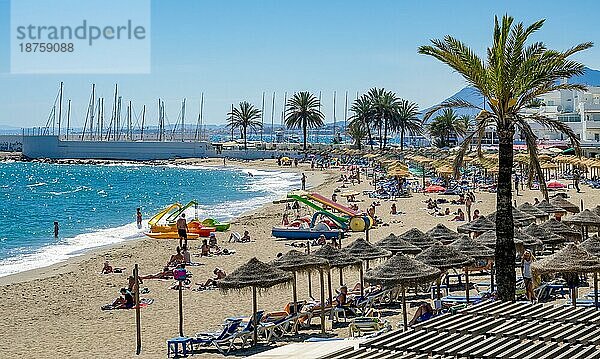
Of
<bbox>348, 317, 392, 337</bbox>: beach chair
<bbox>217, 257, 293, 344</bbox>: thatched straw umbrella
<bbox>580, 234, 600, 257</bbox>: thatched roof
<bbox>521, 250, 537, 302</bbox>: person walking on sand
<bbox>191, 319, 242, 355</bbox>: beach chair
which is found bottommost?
<bbox>191, 319, 242, 355</bbox>: beach chair

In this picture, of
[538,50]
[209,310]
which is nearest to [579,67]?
[538,50]

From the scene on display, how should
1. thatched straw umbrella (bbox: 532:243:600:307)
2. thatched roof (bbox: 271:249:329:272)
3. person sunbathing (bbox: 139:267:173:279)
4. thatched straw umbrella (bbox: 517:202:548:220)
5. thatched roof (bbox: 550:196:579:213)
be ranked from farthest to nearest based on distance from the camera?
thatched roof (bbox: 550:196:579:213) → thatched straw umbrella (bbox: 517:202:548:220) → person sunbathing (bbox: 139:267:173:279) → thatched roof (bbox: 271:249:329:272) → thatched straw umbrella (bbox: 532:243:600:307)

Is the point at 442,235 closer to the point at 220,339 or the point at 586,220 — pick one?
the point at 586,220

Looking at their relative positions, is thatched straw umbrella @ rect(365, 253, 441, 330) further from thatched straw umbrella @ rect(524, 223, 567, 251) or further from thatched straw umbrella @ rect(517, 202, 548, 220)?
thatched straw umbrella @ rect(517, 202, 548, 220)

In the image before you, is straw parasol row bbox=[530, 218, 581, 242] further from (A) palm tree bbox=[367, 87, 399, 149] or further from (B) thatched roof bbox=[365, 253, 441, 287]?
(A) palm tree bbox=[367, 87, 399, 149]

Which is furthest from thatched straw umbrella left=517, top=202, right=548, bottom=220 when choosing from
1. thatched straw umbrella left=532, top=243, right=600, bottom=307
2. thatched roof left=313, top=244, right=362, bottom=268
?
thatched roof left=313, top=244, right=362, bottom=268

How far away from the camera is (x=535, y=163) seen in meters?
15.0

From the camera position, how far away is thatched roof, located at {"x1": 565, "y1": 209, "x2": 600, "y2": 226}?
23.5 m

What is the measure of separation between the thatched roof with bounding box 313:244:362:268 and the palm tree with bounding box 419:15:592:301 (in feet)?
11.5

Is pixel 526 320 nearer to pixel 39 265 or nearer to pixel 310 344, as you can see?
pixel 310 344

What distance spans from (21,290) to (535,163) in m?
16.7

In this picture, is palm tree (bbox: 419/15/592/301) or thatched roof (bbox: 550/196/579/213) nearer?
palm tree (bbox: 419/15/592/301)

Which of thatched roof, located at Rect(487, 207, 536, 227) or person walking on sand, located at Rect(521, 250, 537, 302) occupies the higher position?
thatched roof, located at Rect(487, 207, 536, 227)

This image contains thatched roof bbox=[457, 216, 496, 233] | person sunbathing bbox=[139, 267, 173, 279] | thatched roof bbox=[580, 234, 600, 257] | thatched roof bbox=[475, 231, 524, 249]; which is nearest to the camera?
thatched roof bbox=[580, 234, 600, 257]
